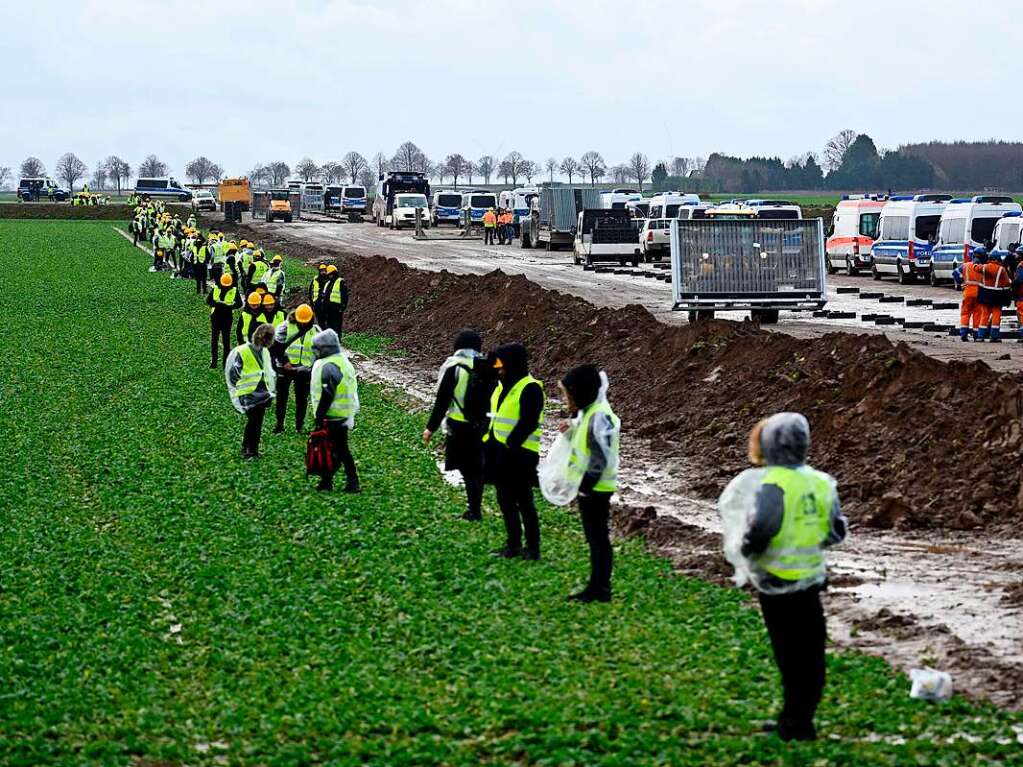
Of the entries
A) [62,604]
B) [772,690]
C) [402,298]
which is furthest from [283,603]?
[402,298]

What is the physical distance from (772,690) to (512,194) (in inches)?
3048

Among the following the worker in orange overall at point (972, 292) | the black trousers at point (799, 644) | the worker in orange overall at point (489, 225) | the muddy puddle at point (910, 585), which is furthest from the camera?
the worker in orange overall at point (489, 225)

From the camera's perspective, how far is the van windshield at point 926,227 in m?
48.8

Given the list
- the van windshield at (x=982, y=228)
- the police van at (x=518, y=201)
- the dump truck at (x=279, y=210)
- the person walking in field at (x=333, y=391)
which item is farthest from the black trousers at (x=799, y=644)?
the dump truck at (x=279, y=210)

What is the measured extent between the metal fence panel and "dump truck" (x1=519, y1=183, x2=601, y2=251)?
35111 mm

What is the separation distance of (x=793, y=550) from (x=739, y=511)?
38cm

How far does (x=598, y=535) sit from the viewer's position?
42.1 feet

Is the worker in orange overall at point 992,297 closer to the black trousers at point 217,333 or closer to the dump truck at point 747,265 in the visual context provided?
the dump truck at point 747,265

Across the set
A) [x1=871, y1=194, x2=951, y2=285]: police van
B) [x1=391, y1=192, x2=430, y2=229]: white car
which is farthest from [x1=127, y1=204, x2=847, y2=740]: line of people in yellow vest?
[x1=391, y1=192, x2=430, y2=229]: white car

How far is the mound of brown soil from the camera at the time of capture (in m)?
17.3

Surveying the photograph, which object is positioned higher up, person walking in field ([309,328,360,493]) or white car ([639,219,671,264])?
person walking in field ([309,328,360,493])

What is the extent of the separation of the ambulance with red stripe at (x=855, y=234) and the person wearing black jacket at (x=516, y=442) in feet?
132

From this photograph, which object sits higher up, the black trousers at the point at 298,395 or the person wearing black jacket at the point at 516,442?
A: the person wearing black jacket at the point at 516,442

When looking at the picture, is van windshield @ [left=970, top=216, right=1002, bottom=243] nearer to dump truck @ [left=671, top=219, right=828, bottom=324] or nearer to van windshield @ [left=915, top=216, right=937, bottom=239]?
van windshield @ [left=915, top=216, right=937, bottom=239]
